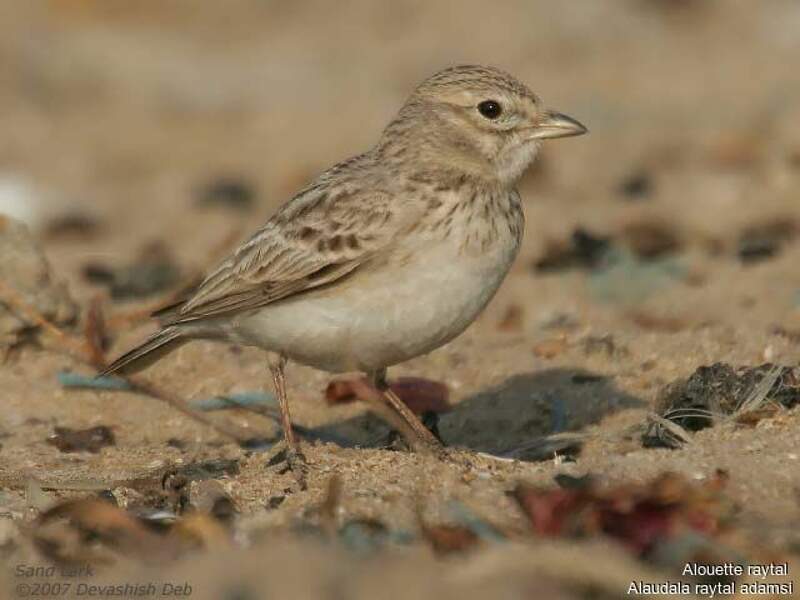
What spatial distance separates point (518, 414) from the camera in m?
6.80

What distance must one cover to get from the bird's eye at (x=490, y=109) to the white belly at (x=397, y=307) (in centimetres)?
65

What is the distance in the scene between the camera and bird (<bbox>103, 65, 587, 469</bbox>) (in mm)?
5695

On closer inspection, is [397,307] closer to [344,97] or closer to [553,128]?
[553,128]

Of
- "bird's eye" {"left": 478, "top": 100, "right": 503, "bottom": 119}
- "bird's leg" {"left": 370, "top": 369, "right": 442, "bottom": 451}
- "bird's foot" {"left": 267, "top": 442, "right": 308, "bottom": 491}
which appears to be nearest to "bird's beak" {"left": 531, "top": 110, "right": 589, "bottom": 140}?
"bird's eye" {"left": 478, "top": 100, "right": 503, "bottom": 119}

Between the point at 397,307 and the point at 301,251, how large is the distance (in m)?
0.62

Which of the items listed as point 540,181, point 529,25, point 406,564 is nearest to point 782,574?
point 406,564

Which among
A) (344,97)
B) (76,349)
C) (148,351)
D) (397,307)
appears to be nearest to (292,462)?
(397,307)

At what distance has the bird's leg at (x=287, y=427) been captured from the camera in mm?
5535

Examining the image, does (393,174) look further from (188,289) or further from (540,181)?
(540,181)

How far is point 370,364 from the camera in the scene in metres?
5.91

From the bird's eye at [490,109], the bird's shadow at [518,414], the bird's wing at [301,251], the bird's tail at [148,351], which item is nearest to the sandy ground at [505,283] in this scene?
the bird's shadow at [518,414]

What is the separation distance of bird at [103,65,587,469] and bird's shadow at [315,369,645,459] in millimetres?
400

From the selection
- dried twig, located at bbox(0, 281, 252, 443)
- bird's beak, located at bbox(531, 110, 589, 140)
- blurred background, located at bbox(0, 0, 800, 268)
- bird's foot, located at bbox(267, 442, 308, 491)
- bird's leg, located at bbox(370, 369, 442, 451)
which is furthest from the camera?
blurred background, located at bbox(0, 0, 800, 268)

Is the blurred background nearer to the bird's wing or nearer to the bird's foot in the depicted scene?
the bird's wing
